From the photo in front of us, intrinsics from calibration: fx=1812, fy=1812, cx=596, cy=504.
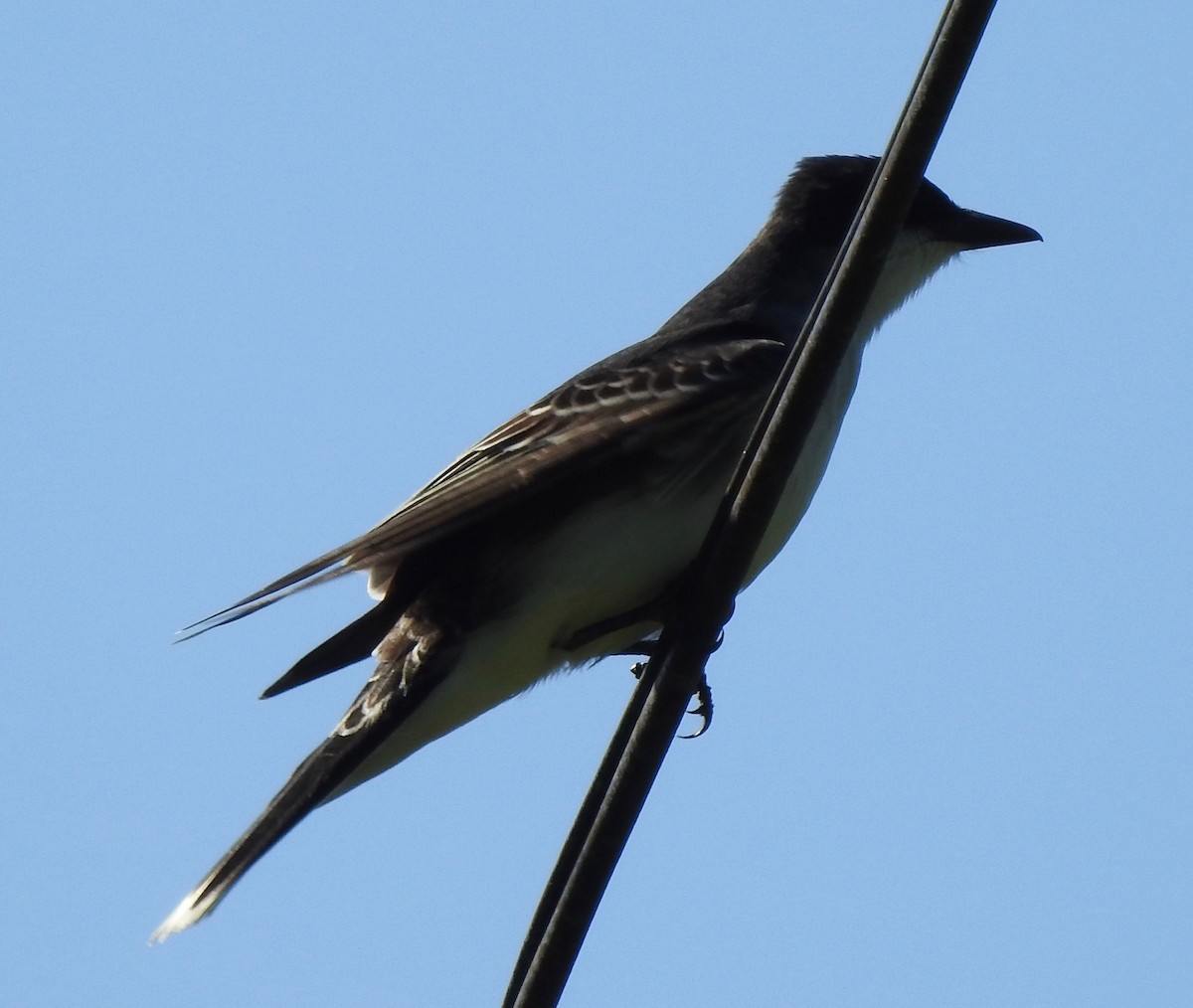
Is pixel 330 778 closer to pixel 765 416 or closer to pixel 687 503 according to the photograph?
pixel 687 503

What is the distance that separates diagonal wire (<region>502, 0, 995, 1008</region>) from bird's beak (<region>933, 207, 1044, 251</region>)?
3699mm

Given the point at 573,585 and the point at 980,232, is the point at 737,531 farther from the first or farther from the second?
the point at 980,232

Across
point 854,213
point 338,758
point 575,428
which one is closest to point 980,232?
point 854,213

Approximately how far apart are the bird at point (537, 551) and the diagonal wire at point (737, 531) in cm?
133

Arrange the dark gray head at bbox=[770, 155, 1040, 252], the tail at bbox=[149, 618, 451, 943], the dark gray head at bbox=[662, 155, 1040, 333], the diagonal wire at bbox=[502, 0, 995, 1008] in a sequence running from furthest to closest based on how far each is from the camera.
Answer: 1. the dark gray head at bbox=[770, 155, 1040, 252]
2. the dark gray head at bbox=[662, 155, 1040, 333]
3. the tail at bbox=[149, 618, 451, 943]
4. the diagonal wire at bbox=[502, 0, 995, 1008]

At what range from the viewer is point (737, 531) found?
13.2 ft

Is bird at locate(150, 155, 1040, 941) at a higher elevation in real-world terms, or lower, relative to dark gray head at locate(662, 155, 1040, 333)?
lower

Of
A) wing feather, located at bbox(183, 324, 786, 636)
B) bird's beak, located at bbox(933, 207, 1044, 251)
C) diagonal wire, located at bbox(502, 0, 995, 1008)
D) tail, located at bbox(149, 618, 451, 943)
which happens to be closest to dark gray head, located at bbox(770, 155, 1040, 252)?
bird's beak, located at bbox(933, 207, 1044, 251)

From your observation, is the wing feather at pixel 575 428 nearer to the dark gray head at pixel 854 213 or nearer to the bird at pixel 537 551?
the bird at pixel 537 551

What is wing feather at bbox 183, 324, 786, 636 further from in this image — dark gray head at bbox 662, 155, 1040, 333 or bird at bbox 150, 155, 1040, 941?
dark gray head at bbox 662, 155, 1040, 333

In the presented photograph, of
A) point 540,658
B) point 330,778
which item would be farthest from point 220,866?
point 540,658

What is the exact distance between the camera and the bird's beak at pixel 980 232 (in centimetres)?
764

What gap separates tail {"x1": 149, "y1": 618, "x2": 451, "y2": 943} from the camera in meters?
5.29

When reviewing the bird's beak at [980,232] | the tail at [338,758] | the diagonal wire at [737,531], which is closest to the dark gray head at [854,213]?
the bird's beak at [980,232]
